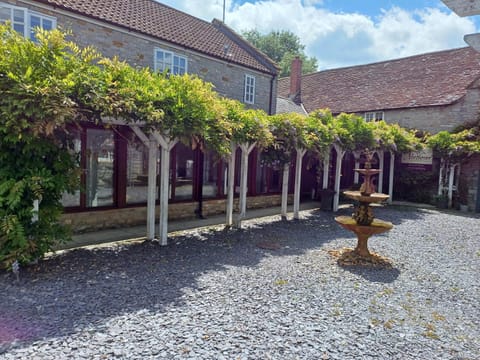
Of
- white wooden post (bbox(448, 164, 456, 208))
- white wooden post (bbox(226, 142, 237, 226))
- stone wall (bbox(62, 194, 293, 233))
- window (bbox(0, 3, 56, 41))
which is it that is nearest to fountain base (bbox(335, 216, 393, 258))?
white wooden post (bbox(226, 142, 237, 226))

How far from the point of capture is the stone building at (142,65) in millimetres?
8383

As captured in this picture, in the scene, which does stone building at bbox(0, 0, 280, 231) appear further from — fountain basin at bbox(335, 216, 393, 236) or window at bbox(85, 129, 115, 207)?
fountain basin at bbox(335, 216, 393, 236)

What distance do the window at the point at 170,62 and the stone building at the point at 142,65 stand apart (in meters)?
0.04

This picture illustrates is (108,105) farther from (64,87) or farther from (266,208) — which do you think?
(266,208)

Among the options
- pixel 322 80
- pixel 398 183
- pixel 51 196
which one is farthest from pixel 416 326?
pixel 322 80

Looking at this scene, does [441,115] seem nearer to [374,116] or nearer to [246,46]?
[374,116]

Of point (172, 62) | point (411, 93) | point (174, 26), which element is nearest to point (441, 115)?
point (411, 93)

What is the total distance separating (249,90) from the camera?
15.6 meters

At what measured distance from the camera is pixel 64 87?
5.11 meters

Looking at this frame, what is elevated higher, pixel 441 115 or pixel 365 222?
pixel 441 115

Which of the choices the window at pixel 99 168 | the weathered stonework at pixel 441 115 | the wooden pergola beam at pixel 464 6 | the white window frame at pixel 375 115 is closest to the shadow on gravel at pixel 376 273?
the wooden pergola beam at pixel 464 6

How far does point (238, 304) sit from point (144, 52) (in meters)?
10.00

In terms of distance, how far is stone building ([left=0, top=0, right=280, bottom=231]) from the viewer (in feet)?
27.5

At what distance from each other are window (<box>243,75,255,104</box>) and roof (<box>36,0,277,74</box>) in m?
0.51
